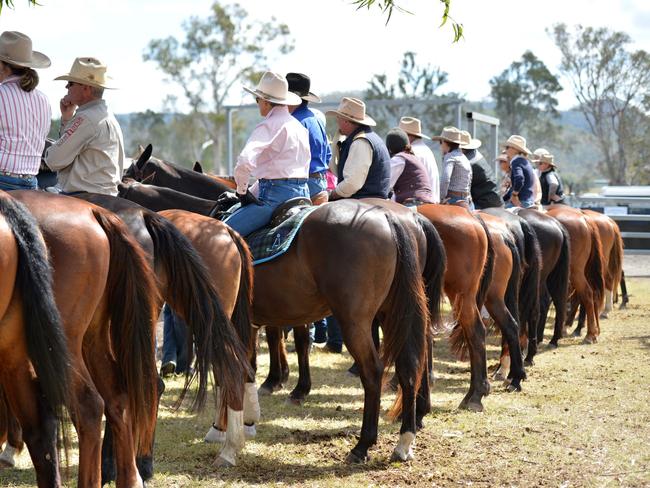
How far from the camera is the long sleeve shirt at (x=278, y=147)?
22.3 ft

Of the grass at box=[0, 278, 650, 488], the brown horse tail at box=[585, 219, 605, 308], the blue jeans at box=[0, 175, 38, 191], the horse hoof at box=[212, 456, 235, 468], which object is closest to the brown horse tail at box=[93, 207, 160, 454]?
the grass at box=[0, 278, 650, 488]

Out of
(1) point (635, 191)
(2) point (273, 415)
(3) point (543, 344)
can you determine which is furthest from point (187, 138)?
(2) point (273, 415)

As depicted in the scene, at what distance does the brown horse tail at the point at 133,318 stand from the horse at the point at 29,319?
0.61 meters

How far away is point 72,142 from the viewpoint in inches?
234

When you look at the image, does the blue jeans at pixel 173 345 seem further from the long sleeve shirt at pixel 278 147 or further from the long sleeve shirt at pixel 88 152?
the long sleeve shirt at pixel 88 152

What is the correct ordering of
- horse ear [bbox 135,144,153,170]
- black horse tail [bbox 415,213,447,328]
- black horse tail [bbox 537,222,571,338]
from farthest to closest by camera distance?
black horse tail [bbox 537,222,571,338] < horse ear [bbox 135,144,153,170] < black horse tail [bbox 415,213,447,328]

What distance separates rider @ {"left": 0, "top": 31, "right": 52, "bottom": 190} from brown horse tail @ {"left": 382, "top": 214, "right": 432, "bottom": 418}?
2.51 metres

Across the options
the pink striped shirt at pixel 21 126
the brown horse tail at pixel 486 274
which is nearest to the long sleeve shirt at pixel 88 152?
the pink striped shirt at pixel 21 126

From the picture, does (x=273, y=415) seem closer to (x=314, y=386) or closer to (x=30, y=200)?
(x=314, y=386)

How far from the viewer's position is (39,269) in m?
4.00

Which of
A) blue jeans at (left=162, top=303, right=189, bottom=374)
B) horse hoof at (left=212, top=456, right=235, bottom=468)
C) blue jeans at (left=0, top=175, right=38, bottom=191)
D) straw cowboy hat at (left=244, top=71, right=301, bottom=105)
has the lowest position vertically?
horse hoof at (left=212, top=456, right=235, bottom=468)

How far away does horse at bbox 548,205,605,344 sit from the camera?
40.9ft

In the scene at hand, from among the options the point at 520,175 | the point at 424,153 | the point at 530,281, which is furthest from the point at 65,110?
the point at 520,175

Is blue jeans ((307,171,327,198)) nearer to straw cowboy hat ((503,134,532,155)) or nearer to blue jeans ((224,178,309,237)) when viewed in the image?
blue jeans ((224,178,309,237))
